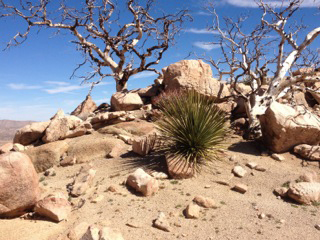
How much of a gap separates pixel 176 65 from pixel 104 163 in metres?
5.60

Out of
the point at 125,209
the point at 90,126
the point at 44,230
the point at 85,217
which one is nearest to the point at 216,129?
the point at 125,209

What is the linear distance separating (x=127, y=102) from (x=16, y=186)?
23.8 ft

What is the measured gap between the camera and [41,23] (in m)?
12.4

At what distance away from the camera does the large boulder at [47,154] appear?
340 inches

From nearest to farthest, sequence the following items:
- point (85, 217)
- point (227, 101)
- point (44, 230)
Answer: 1. point (44, 230)
2. point (85, 217)
3. point (227, 101)

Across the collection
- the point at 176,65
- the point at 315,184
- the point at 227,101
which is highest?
the point at 176,65

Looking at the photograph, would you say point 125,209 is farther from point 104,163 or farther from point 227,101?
point 227,101

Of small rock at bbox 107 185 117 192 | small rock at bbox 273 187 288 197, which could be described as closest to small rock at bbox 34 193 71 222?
small rock at bbox 107 185 117 192

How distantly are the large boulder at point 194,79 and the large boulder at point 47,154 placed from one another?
4.85 m

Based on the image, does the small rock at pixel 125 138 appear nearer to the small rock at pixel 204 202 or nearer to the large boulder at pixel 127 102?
the large boulder at pixel 127 102

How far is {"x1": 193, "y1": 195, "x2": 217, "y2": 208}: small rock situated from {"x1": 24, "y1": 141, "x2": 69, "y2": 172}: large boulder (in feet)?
16.8

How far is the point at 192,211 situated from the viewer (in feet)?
Result: 16.7

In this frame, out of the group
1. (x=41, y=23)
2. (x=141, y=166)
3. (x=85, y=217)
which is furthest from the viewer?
(x=41, y=23)

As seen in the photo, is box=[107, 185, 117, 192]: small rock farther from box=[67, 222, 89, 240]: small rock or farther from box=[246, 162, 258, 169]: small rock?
box=[246, 162, 258, 169]: small rock
